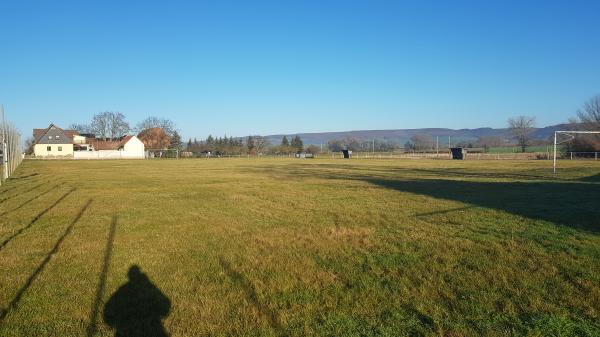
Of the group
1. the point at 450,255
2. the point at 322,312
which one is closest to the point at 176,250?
the point at 322,312

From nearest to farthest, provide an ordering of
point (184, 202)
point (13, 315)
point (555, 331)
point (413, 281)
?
point (555, 331), point (13, 315), point (413, 281), point (184, 202)

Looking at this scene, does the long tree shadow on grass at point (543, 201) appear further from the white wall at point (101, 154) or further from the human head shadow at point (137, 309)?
the white wall at point (101, 154)

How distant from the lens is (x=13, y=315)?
4.62 meters

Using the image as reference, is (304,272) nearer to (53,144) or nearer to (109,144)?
(53,144)

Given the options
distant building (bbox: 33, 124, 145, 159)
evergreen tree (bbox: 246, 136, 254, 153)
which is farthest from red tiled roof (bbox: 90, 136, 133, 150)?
evergreen tree (bbox: 246, 136, 254, 153)

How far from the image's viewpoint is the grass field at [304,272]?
4.41 meters

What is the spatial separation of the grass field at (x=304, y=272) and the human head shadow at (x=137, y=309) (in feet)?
0.07

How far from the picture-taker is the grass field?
4414 millimetres

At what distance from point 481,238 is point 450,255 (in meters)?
1.58

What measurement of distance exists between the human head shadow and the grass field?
0.8 inches

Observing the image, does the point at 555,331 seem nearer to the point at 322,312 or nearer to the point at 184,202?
the point at 322,312

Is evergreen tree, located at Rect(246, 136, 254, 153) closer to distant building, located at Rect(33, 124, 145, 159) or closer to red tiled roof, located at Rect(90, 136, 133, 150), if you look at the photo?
distant building, located at Rect(33, 124, 145, 159)

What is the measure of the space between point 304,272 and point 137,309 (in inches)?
89.2

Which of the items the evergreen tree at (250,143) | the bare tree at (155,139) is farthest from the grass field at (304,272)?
the evergreen tree at (250,143)
